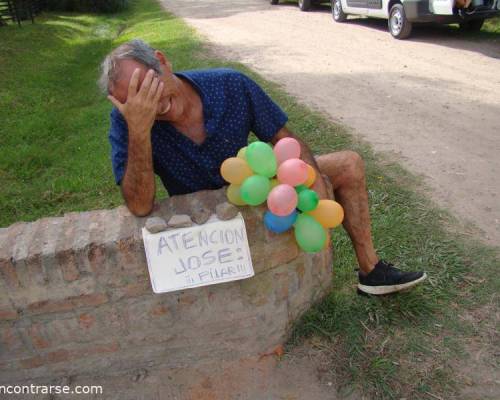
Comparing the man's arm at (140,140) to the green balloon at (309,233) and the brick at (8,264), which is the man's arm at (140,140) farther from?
the green balloon at (309,233)

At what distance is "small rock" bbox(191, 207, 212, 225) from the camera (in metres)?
1.96

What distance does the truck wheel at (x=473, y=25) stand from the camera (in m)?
8.79

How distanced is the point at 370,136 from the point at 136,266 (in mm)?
3230

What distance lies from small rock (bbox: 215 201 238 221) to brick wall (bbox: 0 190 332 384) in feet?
0.19

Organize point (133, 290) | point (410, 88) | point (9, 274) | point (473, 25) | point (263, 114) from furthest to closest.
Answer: point (473, 25) < point (410, 88) < point (263, 114) < point (133, 290) < point (9, 274)

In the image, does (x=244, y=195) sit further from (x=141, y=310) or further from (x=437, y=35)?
(x=437, y=35)

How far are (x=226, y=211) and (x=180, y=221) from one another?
0.19 metres

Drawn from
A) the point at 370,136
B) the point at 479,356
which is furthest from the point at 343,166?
the point at 370,136

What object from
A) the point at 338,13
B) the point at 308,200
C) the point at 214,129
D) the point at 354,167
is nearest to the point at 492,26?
the point at 338,13

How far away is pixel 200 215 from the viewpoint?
6.44ft

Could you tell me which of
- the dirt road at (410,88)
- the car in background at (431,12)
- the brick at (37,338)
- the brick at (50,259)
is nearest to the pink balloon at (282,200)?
the brick at (50,259)

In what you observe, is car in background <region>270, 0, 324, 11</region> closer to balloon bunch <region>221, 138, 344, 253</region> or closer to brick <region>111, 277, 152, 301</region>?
balloon bunch <region>221, 138, 344, 253</region>

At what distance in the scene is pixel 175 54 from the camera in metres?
8.52

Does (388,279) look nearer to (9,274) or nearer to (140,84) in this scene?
(140,84)
